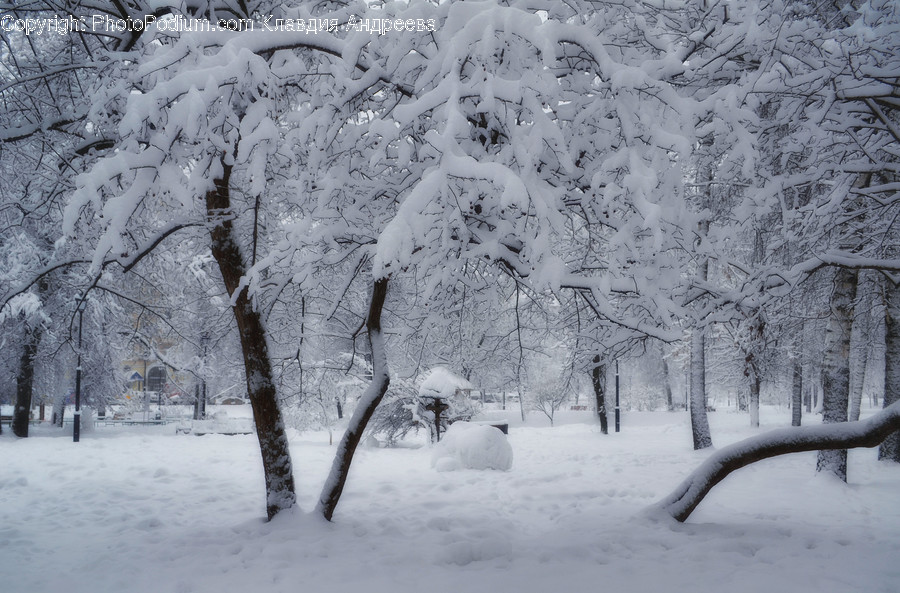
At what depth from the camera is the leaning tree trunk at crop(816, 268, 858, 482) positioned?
9359 mm

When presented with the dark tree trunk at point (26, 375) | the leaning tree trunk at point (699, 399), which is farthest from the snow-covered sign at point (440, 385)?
the dark tree trunk at point (26, 375)

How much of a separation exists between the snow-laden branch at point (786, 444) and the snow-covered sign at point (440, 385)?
11.0 m

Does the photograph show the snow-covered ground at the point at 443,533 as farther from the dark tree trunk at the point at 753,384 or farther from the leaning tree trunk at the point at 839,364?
the dark tree trunk at the point at 753,384

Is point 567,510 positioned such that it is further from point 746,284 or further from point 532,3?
point 532,3

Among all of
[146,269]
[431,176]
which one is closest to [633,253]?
[431,176]

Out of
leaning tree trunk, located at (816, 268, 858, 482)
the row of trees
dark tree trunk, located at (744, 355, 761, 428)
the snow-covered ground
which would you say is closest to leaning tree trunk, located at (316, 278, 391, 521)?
the row of trees

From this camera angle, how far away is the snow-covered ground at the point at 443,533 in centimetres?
460

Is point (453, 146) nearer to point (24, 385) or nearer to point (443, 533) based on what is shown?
point (443, 533)

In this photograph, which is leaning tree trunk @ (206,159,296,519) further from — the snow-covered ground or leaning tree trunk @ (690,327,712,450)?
leaning tree trunk @ (690,327,712,450)

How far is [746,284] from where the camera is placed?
6.21m

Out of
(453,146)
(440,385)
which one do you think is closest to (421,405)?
(440,385)

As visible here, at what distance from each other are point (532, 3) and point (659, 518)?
5020 mm

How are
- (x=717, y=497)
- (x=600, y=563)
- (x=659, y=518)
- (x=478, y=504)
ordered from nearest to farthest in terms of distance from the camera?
(x=600, y=563), (x=659, y=518), (x=478, y=504), (x=717, y=497)

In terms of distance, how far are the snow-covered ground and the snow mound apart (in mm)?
359
